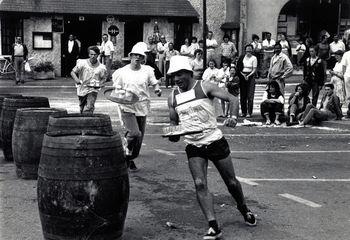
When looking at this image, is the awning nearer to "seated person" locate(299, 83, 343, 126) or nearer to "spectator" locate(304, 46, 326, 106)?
"spectator" locate(304, 46, 326, 106)

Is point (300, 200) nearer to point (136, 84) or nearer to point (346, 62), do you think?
point (136, 84)

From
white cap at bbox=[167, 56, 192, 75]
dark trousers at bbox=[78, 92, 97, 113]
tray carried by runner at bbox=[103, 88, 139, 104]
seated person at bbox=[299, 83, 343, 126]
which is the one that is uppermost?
white cap at bbox=[167, 56, 192, 75]

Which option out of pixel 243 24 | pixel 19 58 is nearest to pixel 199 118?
pixel 19 58

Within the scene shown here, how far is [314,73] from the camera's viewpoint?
56.6 feet

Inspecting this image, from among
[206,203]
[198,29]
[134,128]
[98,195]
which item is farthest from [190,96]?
[198,29]

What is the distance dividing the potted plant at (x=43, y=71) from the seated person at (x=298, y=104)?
14.6 metres

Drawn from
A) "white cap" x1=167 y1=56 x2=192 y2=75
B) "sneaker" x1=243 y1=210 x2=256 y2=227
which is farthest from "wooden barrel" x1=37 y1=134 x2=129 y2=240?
"sneaker" x1=243 y1=210 x2=256 y2=227

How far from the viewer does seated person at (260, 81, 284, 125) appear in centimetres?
1608

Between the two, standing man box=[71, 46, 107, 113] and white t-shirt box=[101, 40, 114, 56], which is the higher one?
white t-shirt box=[101, 40, 114, 56]

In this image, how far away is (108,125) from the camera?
802 centimetres

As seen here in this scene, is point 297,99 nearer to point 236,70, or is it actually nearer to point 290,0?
point 236,70

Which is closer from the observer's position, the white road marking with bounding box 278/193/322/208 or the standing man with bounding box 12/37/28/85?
the white road marking with bounding box 278/193/322/208

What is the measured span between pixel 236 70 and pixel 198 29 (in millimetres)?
14033

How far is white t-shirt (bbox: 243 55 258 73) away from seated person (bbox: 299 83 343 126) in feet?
6.48
